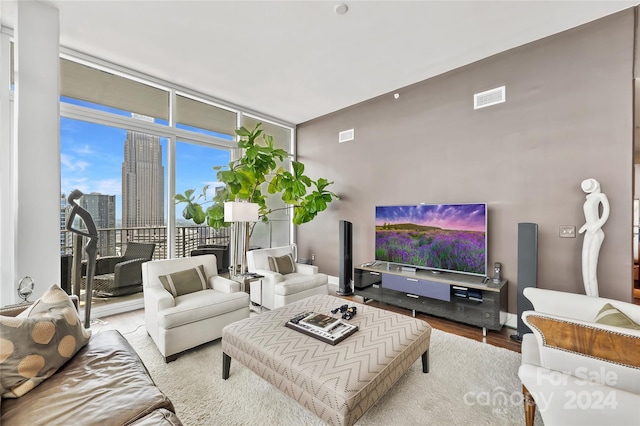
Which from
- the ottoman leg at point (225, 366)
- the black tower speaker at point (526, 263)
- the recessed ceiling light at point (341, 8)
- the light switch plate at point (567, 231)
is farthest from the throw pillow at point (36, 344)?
the light switch plate at point (567, 231)

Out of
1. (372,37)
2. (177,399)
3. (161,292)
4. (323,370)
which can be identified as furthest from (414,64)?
(177,399)

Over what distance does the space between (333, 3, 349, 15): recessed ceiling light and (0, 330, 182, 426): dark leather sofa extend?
10.1 feet

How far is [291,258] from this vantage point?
13.5 ft

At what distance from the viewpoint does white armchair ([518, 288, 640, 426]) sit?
113 cm

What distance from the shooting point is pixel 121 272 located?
356 centimetres

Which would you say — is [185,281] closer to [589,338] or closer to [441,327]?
[441,327]

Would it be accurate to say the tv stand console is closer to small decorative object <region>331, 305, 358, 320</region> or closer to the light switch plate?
the light switch plate

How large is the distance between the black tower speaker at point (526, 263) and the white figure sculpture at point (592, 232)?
0.36 meters

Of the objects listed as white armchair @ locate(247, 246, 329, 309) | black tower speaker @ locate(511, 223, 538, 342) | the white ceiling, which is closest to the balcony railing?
white armchair @ locate(247, 246, 329, 309)

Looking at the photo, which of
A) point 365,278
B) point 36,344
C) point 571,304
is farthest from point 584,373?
point 365,278

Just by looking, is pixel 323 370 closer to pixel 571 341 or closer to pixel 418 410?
pixel 418 410

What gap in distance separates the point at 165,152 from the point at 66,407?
3.46m

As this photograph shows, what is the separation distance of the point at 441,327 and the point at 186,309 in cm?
271

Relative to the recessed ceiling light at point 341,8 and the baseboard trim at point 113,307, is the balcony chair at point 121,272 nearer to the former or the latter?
the baseboard trim at point 113,307
